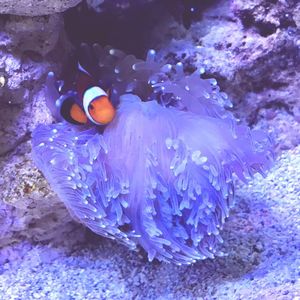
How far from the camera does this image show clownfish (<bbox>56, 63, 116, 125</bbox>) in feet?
5.65

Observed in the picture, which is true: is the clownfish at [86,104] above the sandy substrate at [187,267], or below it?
above

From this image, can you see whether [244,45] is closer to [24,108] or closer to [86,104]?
[86,104]

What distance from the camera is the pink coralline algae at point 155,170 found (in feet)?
5.47

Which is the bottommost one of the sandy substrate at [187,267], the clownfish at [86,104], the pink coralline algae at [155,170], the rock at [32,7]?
the sandy substrate at [187,267]

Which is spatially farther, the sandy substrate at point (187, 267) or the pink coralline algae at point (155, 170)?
the sandy substrate at point (187, 267)

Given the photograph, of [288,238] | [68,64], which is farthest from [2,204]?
[288,238]

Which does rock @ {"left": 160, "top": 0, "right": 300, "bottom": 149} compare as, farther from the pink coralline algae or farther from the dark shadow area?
the pink coralline algae

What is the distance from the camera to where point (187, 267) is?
6.50 ft

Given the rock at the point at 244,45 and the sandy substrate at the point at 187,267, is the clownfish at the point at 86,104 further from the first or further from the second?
the sandy substrate at the point at 187,267

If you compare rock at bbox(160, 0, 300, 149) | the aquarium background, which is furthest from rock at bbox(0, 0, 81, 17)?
rock at bbox(160, 0, 300, 149)

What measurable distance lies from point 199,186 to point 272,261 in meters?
0.48

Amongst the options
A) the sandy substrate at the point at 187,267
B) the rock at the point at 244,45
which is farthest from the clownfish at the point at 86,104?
the sandy substrate at the point at 187,267

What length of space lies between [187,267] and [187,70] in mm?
917

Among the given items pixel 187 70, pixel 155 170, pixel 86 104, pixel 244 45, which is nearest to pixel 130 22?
pixel 187 70
